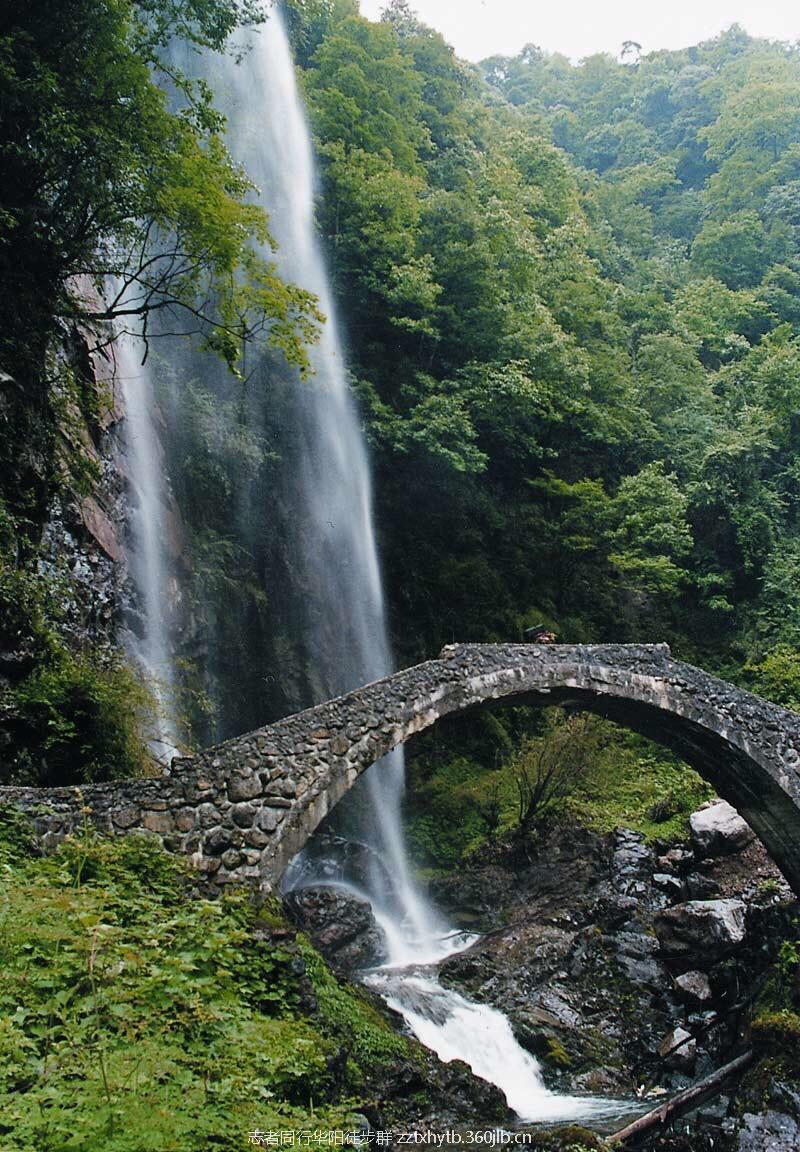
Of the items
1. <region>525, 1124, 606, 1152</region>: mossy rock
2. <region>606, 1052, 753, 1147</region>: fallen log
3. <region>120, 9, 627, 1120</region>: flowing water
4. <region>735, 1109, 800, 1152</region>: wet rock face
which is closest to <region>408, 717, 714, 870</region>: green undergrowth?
<region>120, 9, 627, 1120</region>: flowing water

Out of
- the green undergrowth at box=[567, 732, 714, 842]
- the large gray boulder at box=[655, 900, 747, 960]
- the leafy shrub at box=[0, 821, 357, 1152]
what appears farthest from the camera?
the green undergrowth at box=[567, 732, 714, 842]

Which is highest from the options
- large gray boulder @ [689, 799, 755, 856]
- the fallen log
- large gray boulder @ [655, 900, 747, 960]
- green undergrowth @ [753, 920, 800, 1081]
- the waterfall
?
the waterfall

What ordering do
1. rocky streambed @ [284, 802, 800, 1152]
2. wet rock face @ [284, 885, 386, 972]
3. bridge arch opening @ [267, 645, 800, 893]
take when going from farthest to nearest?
wet rock face @ [284, 885, 386, 972], bridge arch opening @ [267, 645, 800, 893], rocky streambed @ [284, 802, 800, 1152]

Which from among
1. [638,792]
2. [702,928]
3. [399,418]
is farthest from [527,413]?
[702,928]

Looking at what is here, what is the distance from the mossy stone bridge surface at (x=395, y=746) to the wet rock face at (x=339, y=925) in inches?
191

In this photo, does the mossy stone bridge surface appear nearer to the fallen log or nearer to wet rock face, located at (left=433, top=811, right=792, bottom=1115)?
wet rock face, located at (left=433, top=811, right=792, bottom=1115)

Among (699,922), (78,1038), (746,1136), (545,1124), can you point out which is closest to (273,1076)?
(78,1038)

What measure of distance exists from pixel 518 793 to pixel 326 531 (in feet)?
22.6

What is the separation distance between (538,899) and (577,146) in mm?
36974

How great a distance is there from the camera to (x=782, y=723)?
1116 cm

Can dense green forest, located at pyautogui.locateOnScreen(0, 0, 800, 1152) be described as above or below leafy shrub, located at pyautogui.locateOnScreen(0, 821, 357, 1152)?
above

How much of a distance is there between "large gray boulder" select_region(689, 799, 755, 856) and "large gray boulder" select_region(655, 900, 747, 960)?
167 cm

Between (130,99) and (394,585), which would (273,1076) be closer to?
(130,99)

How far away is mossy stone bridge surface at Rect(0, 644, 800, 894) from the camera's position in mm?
7449
